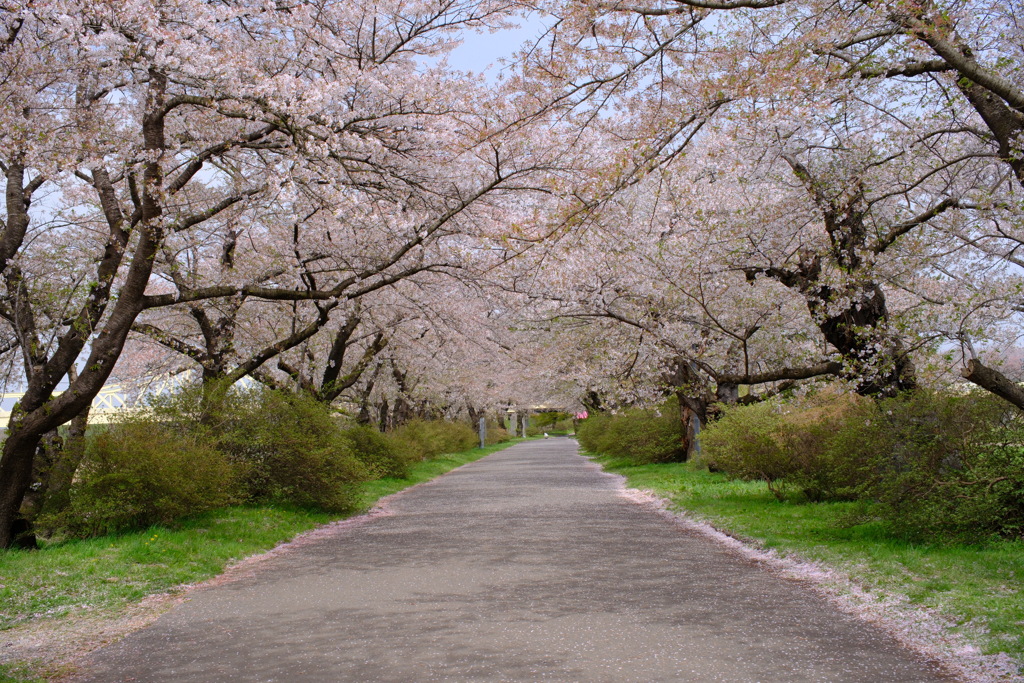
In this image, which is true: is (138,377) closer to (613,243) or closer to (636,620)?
(613,243)

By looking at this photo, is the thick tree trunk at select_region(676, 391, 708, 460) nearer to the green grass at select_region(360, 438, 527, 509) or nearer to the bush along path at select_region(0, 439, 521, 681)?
the green grass at select_region(360, 438, 527, 509)

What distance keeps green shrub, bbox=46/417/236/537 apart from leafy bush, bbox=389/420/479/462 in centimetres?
1141

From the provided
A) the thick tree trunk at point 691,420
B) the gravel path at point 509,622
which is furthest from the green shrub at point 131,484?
the thick tree trunk at point 691,420

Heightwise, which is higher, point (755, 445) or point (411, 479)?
point (755, 445)

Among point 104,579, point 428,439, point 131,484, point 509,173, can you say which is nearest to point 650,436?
point 428,439

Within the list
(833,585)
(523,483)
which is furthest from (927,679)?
(523,483)

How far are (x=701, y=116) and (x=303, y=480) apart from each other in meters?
9.23

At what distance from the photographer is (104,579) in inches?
293

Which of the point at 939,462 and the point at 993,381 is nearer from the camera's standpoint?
the point at 993,381

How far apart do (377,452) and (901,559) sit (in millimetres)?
14868

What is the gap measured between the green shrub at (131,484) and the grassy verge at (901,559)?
24.8 feet

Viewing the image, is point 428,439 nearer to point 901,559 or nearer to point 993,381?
point 901,559

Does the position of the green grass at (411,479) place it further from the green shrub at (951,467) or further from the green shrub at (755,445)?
the green shrub at (951,467)

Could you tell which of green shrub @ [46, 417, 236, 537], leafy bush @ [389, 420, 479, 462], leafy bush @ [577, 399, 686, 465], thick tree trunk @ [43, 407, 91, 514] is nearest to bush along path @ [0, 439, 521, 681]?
green shrub @ [46, 417, 236, 537]
